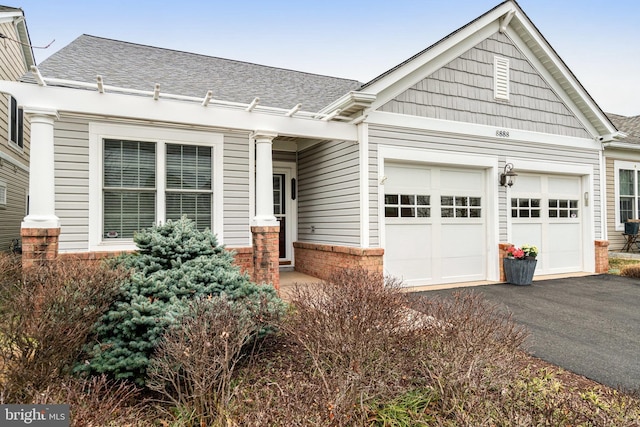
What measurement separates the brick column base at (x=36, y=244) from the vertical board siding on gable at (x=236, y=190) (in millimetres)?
2804

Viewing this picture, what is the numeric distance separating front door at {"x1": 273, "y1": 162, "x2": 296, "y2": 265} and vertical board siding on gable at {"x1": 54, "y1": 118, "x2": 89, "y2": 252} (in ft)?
14.5

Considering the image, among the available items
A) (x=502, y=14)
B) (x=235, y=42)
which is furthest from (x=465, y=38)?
(x=235, y=42)

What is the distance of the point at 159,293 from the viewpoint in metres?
3.57

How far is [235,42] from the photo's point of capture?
16.7 m

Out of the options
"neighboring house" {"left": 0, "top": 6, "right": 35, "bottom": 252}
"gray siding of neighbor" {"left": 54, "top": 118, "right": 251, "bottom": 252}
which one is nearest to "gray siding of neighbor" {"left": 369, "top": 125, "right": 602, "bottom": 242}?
"gray siding of neighbor" {"left": 54, "top": 118, "right": 251, "bottom": 252}

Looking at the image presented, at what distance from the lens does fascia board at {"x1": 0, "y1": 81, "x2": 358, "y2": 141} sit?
5.06 meters

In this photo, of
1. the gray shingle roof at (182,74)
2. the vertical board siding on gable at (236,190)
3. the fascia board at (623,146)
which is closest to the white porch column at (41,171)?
the gray shingle roof at (182,74)

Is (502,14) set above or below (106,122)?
above

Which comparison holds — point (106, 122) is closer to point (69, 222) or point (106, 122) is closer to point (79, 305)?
point (69, 222)

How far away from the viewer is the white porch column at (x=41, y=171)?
5059 mm

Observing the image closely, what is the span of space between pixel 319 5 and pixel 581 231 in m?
10.9

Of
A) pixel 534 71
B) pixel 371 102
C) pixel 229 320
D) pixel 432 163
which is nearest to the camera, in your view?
pixel 229 320

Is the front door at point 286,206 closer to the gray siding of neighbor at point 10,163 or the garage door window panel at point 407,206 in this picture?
the garage door window panel at point 407,206

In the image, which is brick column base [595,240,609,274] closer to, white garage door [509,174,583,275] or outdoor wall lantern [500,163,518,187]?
white garage door [509,174,583,275]
